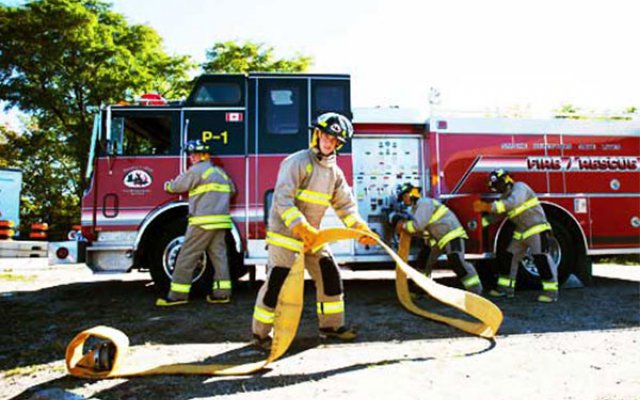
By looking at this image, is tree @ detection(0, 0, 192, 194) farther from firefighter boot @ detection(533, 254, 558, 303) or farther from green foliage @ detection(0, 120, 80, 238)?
firefighter boot @ detection(533, 254, 558, 303)

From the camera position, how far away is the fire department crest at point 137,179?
256 inches

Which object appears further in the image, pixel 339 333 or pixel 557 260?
pixel 557 260

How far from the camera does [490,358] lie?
150 inches

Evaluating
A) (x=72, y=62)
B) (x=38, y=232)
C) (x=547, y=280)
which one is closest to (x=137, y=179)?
(x=547, y=280)

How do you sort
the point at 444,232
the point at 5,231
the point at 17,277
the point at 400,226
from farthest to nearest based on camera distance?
the point at 5,231, the point at 17,277, the point at 400,226, the point at 444,232

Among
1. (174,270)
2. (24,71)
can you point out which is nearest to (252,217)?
(174,270)

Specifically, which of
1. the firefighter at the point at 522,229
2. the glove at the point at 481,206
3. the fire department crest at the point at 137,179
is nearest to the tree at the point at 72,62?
the fire department crest at the point at 137,179

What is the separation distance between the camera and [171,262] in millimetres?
6355

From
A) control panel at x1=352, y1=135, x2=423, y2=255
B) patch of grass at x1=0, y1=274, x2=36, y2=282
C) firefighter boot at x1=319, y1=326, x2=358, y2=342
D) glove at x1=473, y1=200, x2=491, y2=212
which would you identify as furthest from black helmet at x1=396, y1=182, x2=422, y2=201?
patch of grass at x1=0, y1=274, x2=36, y2=282

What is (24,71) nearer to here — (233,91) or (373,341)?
(233,91)

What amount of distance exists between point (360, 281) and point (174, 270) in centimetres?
380

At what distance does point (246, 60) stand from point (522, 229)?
50.0ft

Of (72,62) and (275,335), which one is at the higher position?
(72,62)

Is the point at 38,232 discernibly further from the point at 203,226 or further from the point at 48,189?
the point at 203,226
